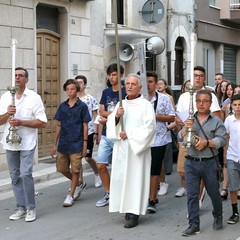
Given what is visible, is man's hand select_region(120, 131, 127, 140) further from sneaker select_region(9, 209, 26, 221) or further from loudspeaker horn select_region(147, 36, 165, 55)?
loudspeaker horn select_region(147, 36, 165, 55)

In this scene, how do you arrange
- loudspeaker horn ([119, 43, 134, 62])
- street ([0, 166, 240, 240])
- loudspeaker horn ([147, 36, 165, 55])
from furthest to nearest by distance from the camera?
loudspeaker horn ([119, 43, 134, 62])
loudspeaker horn ([147, 36, 165, 55])
street ([0, 166, 240, 240])

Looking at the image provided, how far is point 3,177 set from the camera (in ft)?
35.4

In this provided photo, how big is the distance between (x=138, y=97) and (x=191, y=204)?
140cm

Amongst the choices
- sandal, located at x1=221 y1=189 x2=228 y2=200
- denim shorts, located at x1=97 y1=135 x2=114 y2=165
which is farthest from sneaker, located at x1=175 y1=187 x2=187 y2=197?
denim shorts, located at x1=97 y1=135 x2=114 y2=165

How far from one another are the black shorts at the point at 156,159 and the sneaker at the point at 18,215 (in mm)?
1699

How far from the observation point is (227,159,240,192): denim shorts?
731 centimetres

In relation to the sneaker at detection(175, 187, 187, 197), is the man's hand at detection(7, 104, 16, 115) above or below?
above

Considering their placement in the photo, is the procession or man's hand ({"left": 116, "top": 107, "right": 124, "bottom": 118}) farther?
man's hand ({"left": 116, "top": 107, "right": 124, "bottom": 118})

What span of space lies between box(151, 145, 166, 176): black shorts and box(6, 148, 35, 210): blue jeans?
1.53m

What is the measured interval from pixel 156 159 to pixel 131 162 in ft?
2.78

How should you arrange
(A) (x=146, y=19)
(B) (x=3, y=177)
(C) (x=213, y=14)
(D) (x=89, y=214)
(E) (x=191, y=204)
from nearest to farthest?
(E) (x=191, y=204) < (D) (x=89, y=214) < (B) (x=3, y=177) < (A) (x=146, y=19) < (C) (x=213, y=14)

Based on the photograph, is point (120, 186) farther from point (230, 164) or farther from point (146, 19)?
point (146, 19)

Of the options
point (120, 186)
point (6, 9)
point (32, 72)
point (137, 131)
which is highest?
point (6, 9)

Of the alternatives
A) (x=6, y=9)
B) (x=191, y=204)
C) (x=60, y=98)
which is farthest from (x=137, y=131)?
(x=60, y=98)
